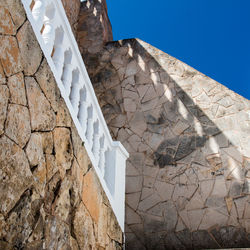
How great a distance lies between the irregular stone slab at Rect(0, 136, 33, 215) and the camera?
121 cm

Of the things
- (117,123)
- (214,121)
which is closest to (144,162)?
(117,123)

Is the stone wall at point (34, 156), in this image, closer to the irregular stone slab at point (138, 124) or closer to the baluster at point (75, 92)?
the baluster at point (75, 92)

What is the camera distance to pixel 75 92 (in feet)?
7.34

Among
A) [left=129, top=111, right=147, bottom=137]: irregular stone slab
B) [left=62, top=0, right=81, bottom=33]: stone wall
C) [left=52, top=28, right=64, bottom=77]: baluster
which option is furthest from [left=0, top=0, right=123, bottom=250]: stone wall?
[left=62, top=0, right=81, bottom=33]: stone wall

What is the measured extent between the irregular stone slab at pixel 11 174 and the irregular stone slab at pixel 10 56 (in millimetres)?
327

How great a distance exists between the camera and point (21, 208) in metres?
1.34

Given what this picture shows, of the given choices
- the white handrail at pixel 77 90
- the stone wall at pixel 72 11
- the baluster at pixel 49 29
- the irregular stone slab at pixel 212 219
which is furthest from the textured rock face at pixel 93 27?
the baluster at pixel 49 29

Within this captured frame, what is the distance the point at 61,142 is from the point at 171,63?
434 centimetres

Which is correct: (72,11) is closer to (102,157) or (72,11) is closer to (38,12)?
(102,157)

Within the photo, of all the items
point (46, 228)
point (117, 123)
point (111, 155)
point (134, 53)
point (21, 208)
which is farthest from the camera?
point (134, 53)

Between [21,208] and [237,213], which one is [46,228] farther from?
[237,213]

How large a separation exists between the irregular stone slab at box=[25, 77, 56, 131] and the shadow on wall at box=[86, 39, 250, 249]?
3.36 metres

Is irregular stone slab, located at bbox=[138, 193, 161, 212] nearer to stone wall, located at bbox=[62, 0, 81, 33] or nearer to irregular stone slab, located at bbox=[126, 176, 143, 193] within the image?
irregular stone slab, located at bbox=[126, 176, 143, 193]

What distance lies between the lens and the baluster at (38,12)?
1.73m
